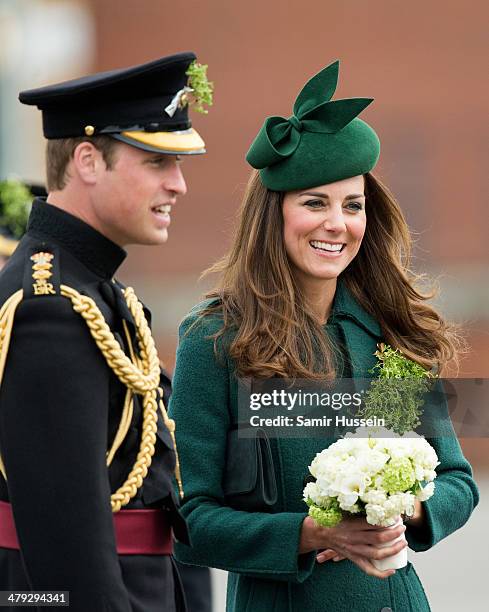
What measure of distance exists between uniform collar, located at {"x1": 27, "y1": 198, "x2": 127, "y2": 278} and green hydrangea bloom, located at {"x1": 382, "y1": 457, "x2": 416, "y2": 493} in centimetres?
81

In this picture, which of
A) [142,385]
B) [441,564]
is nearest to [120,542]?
[142,385]

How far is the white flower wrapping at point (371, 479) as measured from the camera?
3227 millimetres

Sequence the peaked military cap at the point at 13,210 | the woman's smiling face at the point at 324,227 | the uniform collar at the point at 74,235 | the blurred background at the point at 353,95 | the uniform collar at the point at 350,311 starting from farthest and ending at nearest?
the blurred background at the point at 353,95 → the peaked military cap at the point at 13,210 → the uniform collar at the point at 350,311 → the woman's smiling face at the point at 324,227 → the uniform collar at the point at 74,235

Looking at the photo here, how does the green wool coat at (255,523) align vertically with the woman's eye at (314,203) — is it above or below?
below

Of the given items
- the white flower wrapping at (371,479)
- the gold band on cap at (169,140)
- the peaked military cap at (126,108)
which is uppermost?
the peaked military cap at (126,108)

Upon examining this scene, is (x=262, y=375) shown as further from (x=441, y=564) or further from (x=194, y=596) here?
(x=441, y=564)

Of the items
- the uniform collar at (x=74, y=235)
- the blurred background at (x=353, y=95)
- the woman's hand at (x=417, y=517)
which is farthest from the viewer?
the blurred background at (x=353, y=95)

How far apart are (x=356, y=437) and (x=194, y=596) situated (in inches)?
58.5

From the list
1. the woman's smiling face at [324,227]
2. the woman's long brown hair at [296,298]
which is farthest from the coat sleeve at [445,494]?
the woman's smiling face at [324,227]

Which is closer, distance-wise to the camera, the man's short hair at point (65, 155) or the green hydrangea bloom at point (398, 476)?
the man's short hair at point (65, 155)

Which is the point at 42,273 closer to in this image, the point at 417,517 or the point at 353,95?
the point at 417,517

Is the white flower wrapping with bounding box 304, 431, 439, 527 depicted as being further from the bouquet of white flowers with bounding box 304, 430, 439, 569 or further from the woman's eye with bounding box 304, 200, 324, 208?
the woman's eye with bounding box 304, 200, 324, 208

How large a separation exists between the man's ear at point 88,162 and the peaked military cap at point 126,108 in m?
0.04

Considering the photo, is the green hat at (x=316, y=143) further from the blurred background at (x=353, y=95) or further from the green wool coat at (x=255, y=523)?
the blurred background at (x=353, y=95)
